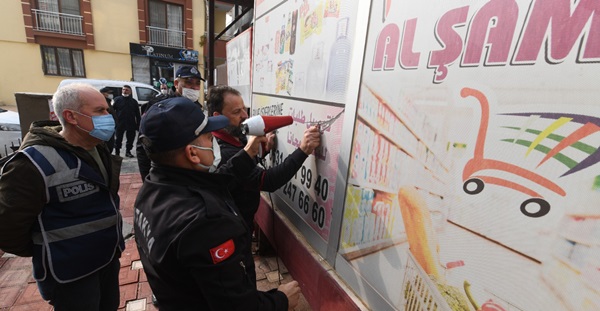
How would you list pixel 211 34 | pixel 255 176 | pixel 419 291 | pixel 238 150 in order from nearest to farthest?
pixel 419 291, pixel 255 176, pixel 238 150, pixel 211 34

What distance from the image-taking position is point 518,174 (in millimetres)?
917

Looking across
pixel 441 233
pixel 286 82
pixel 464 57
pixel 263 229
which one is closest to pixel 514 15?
pixel 464 57

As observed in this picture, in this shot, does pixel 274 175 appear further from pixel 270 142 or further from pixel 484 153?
pixel 484 153

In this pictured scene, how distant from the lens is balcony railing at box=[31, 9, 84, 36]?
16816 mm

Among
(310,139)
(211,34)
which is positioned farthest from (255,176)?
(211,34)

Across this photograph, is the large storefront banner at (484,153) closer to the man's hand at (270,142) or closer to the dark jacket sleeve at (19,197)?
the man's hand at (270,142)

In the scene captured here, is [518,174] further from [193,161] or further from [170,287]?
[170,287]

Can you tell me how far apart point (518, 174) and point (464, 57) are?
1.44 feet

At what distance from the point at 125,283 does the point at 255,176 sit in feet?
6.27

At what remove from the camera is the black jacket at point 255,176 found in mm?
2033

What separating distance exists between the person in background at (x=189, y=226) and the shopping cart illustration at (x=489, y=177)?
2.87 feet

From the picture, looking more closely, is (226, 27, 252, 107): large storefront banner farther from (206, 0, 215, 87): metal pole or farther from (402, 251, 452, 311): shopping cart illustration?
(402, 251, 452, 311): shopping cart illustration

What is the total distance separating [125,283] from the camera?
291 centimetres

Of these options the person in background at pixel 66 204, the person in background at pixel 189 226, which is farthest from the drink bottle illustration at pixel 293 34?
the person in background at pixel 66 204
